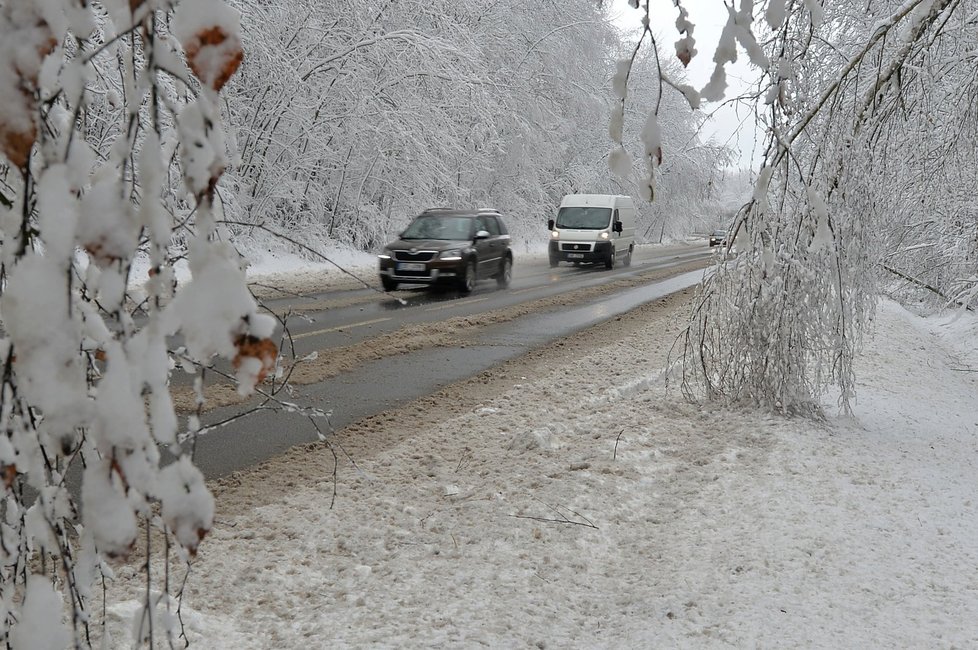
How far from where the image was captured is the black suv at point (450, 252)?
16266mm

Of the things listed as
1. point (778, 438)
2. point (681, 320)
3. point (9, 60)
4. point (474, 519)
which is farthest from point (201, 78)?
point (681, 320)

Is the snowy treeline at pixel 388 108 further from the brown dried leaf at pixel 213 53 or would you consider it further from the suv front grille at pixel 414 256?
the brown dried leaf at pixel 213 53

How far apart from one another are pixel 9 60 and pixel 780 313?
6.12 metres

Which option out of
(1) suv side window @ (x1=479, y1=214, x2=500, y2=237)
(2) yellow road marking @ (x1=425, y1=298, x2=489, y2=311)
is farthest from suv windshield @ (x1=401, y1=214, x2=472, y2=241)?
(2) yellow road marking @ (x1=425, y1=298, x2=489, y2=311)

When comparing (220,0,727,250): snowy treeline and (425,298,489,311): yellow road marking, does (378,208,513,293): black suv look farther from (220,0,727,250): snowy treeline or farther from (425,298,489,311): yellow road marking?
(220,0,727,250): snowy treeline

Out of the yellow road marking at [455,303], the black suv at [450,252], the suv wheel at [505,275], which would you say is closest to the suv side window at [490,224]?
the black suv at [450,252]

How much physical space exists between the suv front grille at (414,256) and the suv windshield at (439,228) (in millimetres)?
1205

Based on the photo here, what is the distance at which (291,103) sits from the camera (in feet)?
68.8

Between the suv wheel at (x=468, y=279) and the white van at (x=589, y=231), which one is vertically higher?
the white van at (x=589, y=231)

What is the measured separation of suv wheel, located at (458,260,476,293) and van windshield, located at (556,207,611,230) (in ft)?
33.7

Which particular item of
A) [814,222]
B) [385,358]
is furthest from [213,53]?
[385,358]

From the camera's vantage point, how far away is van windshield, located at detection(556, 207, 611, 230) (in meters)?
26.7

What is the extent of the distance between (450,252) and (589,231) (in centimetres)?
1083

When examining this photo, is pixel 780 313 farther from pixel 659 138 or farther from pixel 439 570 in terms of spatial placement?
pixel 659 138
